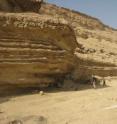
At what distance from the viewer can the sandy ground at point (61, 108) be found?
625cm

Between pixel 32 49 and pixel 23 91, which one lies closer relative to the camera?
pixel 32 49

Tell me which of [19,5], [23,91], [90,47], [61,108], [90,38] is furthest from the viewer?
[90,38]

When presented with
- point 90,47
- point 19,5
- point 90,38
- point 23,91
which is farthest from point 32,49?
point 90,38

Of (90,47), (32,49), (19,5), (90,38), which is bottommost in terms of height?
(90,47)

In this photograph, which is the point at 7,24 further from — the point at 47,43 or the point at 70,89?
the point at 70,89

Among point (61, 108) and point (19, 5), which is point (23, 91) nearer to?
point (61, 108)

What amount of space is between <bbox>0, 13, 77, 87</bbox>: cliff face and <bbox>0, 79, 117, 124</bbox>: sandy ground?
450 mm

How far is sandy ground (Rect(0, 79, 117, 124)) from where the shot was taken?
6.25 metres

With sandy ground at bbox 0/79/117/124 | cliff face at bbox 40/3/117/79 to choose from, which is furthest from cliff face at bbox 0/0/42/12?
sandy ground at bbox 0/79/117/124

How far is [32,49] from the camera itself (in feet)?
27.2

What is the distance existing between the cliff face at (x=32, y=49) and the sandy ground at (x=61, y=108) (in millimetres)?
450

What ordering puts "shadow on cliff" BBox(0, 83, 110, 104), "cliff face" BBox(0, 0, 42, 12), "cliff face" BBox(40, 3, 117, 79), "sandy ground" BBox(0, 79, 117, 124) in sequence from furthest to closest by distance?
1. "cliff face" BBox(40, 3, 117, 79)
2. "cliff face" BBox(0, 0, 42, 12)
3. "shadow on cliff" BBox(0, 83, 110, 104)
4. "sandy ground" BBox(0, 79, 117, 124)

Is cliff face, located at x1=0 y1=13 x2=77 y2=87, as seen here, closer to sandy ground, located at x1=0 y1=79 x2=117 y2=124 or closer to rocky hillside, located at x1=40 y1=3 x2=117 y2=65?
sandy ground, located at x1=0 y1=79 x2=117 y2=124

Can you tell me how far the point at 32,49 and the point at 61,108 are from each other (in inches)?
73.4
